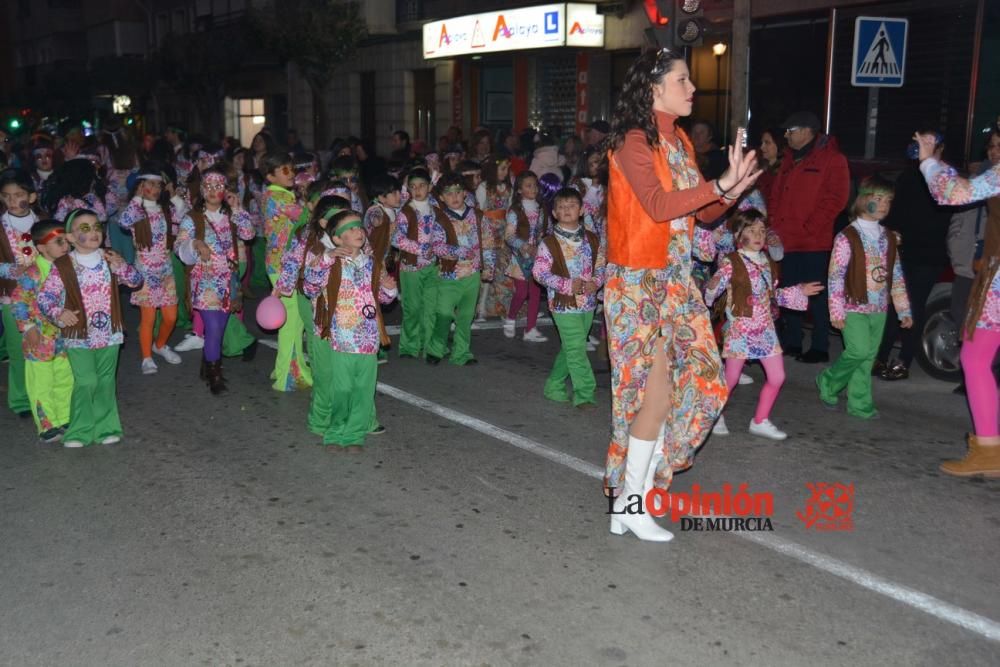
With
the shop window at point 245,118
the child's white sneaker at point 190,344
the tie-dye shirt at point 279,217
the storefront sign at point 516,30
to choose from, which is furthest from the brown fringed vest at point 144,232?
the shop window at point 245,118

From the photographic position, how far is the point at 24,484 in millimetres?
6121

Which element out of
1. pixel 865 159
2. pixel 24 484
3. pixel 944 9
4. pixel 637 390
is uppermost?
pixel 944 9

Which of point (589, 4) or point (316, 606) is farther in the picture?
point (589, 4)

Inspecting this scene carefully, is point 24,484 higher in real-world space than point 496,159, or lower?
lower

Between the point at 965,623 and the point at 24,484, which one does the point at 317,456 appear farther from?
the point at 965,623

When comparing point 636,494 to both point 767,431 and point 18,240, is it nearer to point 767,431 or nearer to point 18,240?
point 767,431

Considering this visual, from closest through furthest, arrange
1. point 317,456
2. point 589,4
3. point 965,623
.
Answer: point 965,623, point 317,456, point 589,4

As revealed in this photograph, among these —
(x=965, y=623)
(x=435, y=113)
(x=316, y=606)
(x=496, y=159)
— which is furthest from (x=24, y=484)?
(x=435, y=113)

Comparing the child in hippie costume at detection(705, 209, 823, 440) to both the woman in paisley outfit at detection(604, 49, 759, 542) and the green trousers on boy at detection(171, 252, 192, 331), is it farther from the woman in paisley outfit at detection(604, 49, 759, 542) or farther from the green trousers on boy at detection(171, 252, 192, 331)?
the green trousers on boy at detection(171, 252, 192, 331)

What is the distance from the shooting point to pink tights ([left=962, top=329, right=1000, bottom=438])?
6070 mm

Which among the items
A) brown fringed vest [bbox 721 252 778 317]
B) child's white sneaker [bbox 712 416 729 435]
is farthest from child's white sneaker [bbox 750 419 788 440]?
brown fringed vest [bbox 721 252 778 317]

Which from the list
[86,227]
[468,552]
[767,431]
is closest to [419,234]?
[86,227]

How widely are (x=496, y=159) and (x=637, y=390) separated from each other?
19.9 ft

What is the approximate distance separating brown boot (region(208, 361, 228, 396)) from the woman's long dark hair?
4399mm
